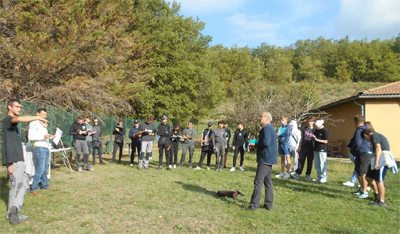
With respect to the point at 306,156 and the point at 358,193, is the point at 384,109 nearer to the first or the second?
the point at 306,156

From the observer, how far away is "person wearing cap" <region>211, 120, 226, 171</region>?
45.1 feet

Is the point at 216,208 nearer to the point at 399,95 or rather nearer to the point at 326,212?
the point at 326,212

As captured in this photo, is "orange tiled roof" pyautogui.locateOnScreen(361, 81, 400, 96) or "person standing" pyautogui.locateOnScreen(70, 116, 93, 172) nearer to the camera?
"person standing" pyautogui.locateOnScreen(70, 116, 93, 172)

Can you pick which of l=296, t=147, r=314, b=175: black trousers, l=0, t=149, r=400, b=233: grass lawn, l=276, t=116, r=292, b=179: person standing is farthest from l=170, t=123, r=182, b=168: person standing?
l=296, t=147, r=314, b=175: black trousers

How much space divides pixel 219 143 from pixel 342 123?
13479 millimetres

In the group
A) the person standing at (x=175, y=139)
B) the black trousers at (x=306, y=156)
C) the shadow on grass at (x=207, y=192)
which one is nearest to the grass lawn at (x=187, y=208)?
the shadow on grass at (x=207, y=192)

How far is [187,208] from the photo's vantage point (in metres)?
7.84

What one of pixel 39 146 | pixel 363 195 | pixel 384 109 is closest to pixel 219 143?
pixel 363 195

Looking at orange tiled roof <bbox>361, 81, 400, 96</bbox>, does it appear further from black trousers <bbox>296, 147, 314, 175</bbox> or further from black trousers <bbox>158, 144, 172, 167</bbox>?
black trousers <bbox>158, 144, 172, 167</bbox>

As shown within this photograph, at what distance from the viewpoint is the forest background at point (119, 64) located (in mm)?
18120

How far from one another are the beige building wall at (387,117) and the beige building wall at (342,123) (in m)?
1.04

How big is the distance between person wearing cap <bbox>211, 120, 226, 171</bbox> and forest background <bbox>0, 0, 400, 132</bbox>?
8.28 metres

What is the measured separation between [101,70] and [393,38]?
8643 centimetres

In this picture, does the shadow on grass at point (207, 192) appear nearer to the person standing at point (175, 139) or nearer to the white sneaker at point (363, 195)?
Answer: the white sneaker at point (363, 195)
